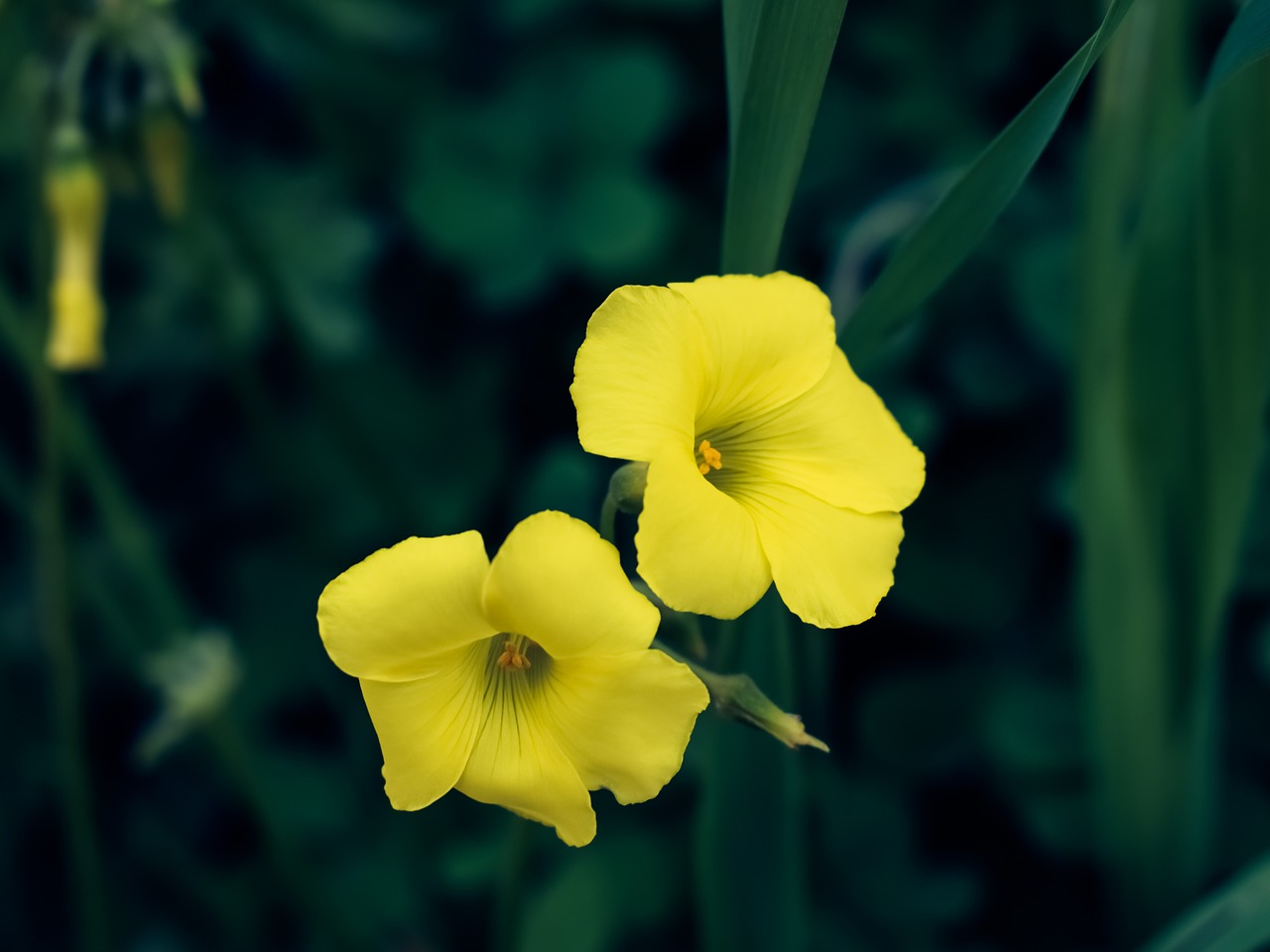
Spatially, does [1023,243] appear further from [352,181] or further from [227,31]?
[227,31]

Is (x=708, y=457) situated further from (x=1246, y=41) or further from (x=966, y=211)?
(x=1246, y=41)

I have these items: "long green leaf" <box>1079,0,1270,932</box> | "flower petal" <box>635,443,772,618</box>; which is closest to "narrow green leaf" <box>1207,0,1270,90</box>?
"long green leaf" <box>1079,0,1270,932</box>

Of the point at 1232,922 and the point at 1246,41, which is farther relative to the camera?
the point at 1232,922

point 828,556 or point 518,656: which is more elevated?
point 828,556

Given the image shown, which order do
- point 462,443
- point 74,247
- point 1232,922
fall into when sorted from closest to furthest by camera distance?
point 1232,922, point 74,247, point 462,443

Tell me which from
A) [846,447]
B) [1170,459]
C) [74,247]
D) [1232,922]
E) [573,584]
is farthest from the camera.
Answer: [74,247]

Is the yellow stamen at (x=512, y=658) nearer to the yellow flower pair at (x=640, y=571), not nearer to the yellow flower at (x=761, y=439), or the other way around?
the yellow flower pair at (x=640, y=571)

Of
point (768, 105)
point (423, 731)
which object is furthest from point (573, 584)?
point (768, 105)

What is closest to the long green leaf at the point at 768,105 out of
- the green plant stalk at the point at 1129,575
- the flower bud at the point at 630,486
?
the flower bud at the point at 630,486
